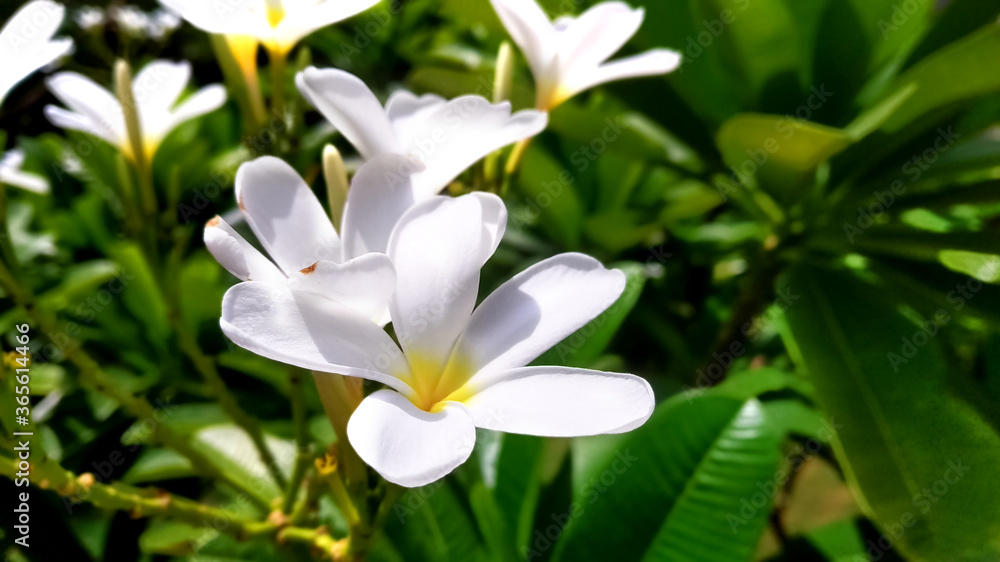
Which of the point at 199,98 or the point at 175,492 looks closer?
the point at 199,98

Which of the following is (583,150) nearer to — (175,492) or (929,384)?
(929,384)

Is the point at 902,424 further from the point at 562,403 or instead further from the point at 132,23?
the point at 132,23

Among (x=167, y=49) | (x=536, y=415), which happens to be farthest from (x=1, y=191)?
(x=167, y=49)

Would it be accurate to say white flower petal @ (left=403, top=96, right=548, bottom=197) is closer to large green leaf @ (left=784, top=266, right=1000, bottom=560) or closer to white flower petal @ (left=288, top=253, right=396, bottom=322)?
white flower petal @ (left=288, top=253, right=396, bottom=322)

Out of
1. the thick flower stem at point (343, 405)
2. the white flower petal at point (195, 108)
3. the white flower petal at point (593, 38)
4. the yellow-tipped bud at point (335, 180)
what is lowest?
the thick flower stem at point (343, 405)

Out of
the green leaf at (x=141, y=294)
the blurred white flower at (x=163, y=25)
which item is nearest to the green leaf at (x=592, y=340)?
the green leaf at (x=141, y=294)

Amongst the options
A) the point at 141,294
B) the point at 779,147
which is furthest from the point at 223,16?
the point at 141,294

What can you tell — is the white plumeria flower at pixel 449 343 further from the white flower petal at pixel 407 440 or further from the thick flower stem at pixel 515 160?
the thick flower stem at pixel 515 160
